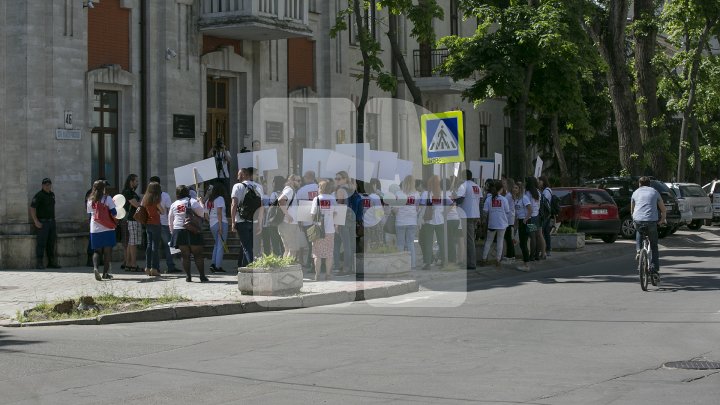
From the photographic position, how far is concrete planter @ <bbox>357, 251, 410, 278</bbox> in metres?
19.3

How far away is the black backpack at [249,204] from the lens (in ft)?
62.7

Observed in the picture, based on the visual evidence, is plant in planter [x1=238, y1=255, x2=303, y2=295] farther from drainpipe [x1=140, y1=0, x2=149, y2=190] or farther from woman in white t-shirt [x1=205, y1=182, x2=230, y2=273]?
drainpipe [x1=140, y1=0, x2=149, y2=190]

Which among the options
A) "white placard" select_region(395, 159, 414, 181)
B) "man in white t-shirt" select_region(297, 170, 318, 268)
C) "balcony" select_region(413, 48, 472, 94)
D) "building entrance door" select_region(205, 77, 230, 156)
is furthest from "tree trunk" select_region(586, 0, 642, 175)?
"man in white t-shirt" select_region(297, 170, 318, 268)

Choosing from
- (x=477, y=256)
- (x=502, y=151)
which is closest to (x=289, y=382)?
(x=477, y=256)

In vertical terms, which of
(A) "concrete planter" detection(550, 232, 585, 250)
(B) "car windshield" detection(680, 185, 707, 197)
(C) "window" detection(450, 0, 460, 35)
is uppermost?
(C) "window" detection(450, 0, 460, 35)

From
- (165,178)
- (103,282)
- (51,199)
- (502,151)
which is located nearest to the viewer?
(103,282)

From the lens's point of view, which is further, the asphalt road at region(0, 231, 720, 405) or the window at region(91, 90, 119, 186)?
the window at region(91, 90, 119, 186)

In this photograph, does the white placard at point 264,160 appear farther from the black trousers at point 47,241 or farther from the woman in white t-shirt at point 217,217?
the black trousers at point 47,241

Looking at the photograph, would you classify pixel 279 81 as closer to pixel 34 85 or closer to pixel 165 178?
pixel 165 178

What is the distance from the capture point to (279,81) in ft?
101

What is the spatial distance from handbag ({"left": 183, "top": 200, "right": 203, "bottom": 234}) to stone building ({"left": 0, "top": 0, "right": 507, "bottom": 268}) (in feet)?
18.2

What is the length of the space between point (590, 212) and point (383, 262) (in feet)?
43.3

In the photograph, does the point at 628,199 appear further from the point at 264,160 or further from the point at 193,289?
the point at 193,289

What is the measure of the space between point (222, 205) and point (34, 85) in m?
5.65
